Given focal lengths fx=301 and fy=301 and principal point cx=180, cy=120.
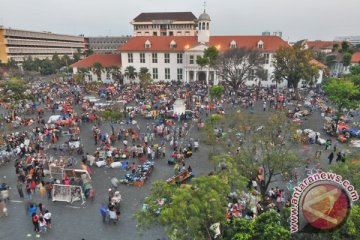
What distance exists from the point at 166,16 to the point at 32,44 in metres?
51.6

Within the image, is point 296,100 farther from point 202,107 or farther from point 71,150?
point 71,150

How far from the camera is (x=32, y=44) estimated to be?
112 m

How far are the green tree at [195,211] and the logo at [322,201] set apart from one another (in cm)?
269

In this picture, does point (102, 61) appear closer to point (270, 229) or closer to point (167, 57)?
point (167, 57)

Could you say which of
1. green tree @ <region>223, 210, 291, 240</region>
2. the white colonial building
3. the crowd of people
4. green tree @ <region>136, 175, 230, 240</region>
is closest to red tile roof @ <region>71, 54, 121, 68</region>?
Answer: the white colonial building

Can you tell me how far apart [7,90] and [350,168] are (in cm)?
4919

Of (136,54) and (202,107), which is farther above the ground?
(136,54)

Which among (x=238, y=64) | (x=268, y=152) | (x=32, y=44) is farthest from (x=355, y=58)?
(x=32, y=44)

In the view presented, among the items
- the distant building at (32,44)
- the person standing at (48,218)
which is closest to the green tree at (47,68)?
the distant building at (32,44)

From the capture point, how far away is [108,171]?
23438 mm

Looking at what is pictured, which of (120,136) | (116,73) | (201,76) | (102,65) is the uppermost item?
(102,65)

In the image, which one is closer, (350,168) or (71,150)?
(350,168)

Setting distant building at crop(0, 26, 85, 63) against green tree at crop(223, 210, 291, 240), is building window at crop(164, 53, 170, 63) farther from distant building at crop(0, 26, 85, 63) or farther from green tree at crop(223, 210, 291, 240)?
distant building at crop(0, 26, 85, 63)

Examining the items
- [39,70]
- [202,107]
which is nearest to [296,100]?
[202,107]
